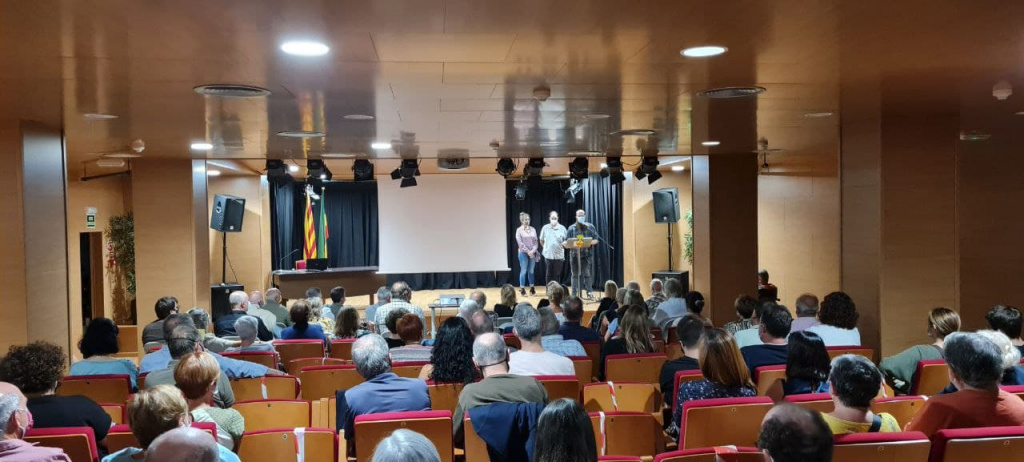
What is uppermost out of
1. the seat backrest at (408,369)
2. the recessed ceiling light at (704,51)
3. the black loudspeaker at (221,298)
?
the recessed ceiling light at (704,51)

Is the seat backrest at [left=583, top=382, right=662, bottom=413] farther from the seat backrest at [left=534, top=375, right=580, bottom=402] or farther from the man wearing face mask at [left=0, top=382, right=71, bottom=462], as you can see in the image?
the man wearing face mask at [left=0, top=382, right=71, bottom=462]

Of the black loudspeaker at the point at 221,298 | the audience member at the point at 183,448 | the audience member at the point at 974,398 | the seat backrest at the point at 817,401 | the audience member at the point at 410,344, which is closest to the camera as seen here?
the audience member at the point at 183,448

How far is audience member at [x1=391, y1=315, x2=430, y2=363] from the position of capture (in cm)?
544

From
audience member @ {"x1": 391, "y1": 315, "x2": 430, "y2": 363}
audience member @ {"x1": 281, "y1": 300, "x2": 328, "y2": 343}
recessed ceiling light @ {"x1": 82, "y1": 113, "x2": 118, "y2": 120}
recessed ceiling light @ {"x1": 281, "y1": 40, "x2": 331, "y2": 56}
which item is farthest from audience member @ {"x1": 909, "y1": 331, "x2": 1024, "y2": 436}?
recessed ceiling light @ {"x1": 82, "y1": 113, "x2": 118, "y2": 120}

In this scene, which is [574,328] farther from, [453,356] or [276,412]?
[276,412]

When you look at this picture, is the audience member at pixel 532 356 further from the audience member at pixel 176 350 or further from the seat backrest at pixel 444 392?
the audience member at pixel 176 350

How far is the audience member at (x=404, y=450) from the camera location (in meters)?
1.78

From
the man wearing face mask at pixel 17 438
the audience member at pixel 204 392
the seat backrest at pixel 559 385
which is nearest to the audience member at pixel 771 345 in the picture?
the seat backrest at pixel 559 385

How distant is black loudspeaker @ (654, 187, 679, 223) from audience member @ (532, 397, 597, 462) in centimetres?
1241

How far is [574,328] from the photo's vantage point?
6.73m

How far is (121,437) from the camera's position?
136 inches

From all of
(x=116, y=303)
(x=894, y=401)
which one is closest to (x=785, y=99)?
(x=894, y=401)

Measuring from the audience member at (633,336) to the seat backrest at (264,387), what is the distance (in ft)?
7.74

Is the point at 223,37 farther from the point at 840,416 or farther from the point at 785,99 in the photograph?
the point at 785,99
